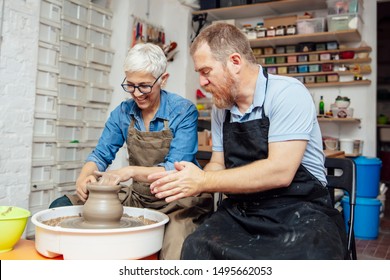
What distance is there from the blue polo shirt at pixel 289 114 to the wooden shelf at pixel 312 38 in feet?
10.7

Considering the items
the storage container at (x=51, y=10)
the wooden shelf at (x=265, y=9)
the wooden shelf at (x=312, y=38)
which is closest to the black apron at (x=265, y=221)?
the storage container at (x=51, y=10)

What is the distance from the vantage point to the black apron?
1.25 metres

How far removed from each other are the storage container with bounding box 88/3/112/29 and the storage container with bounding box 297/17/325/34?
2.31m

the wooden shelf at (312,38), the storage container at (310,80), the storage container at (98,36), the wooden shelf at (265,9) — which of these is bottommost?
the storage container at (310,80)

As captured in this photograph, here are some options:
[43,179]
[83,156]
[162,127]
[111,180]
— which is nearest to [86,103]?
[83,156]

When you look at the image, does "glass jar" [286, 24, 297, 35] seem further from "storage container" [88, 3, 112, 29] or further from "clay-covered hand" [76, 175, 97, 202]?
"clay-covered hand" [76, 175, 97, 202]

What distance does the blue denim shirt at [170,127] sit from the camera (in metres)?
1.80

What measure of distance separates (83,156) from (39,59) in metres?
1.09

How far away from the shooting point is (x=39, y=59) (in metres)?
3.33

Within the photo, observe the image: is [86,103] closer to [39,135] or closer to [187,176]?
[39,135]

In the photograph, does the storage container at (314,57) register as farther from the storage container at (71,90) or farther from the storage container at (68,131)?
the storage container at (68,131)

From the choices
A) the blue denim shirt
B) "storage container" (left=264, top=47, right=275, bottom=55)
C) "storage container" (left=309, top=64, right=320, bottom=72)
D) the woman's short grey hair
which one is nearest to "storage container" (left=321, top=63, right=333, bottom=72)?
"storage container" (left=309, top=64, right=320, bottom=72)

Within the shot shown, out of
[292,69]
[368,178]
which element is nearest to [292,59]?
[292,69]

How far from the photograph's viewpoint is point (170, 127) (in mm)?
1860
